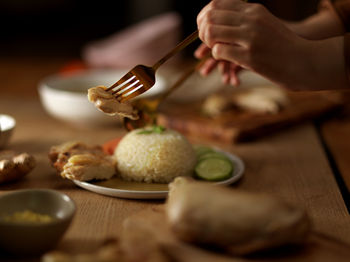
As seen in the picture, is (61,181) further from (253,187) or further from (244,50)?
(244,50)

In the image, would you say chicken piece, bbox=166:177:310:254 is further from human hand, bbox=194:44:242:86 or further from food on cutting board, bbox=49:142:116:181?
human hand, bbox=194:44:242:86

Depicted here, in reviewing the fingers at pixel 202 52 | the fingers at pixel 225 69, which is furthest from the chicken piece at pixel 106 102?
the fingers at pixel 225 69

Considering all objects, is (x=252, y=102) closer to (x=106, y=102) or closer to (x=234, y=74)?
(x=234, y=74)

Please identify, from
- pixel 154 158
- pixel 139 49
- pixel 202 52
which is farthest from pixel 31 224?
pixel 139 49

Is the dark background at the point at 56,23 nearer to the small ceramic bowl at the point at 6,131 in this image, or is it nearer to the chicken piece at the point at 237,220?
the small ceramic bowl at the point at 6,131

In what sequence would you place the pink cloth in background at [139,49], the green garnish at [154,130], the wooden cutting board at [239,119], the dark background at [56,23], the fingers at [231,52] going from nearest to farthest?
the fingers at [231,52], the green garnish at [154,130], the wooden cutting board at [239,119], the pink cloth in background at [139,49], the dark background at [56,23]
